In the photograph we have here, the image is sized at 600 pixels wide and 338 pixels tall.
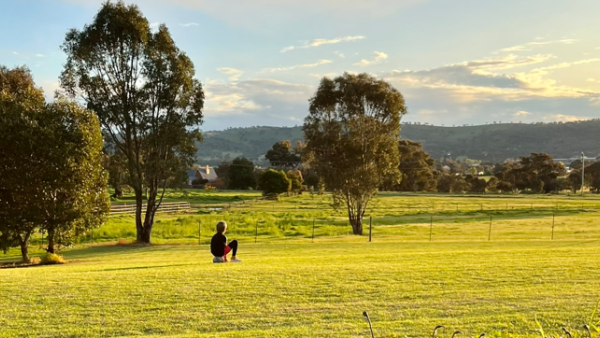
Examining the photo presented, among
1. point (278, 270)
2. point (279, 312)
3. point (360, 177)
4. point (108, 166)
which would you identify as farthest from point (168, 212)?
point (279, 312)

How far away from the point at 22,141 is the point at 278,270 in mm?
15010

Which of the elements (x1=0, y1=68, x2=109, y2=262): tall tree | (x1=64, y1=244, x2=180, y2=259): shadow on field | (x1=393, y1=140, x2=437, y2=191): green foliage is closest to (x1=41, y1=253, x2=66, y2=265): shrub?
(x1=0, y1=68, x2=109, y2=262): tall tree

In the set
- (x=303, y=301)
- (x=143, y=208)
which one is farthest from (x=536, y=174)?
(x=303, y=301)

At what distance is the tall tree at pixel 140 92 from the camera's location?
1165 inches

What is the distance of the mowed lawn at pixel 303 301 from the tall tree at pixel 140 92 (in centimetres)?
2039

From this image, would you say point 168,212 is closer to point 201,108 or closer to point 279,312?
point 201,108

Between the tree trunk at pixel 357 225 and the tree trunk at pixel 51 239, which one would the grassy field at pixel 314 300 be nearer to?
the tree trunk at pixel 51 239

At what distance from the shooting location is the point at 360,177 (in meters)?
37.2

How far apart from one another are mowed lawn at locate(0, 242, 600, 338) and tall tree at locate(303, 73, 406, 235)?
25.2m

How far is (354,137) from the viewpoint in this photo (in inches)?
1478

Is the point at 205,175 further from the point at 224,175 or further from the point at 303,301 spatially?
the point at 303,301

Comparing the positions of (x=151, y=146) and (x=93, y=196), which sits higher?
(x=151, y=146)

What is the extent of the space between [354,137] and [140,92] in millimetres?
15908

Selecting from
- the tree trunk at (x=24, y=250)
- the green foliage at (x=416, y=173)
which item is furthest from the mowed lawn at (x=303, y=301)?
the green foliage at (x=416, y=173)
